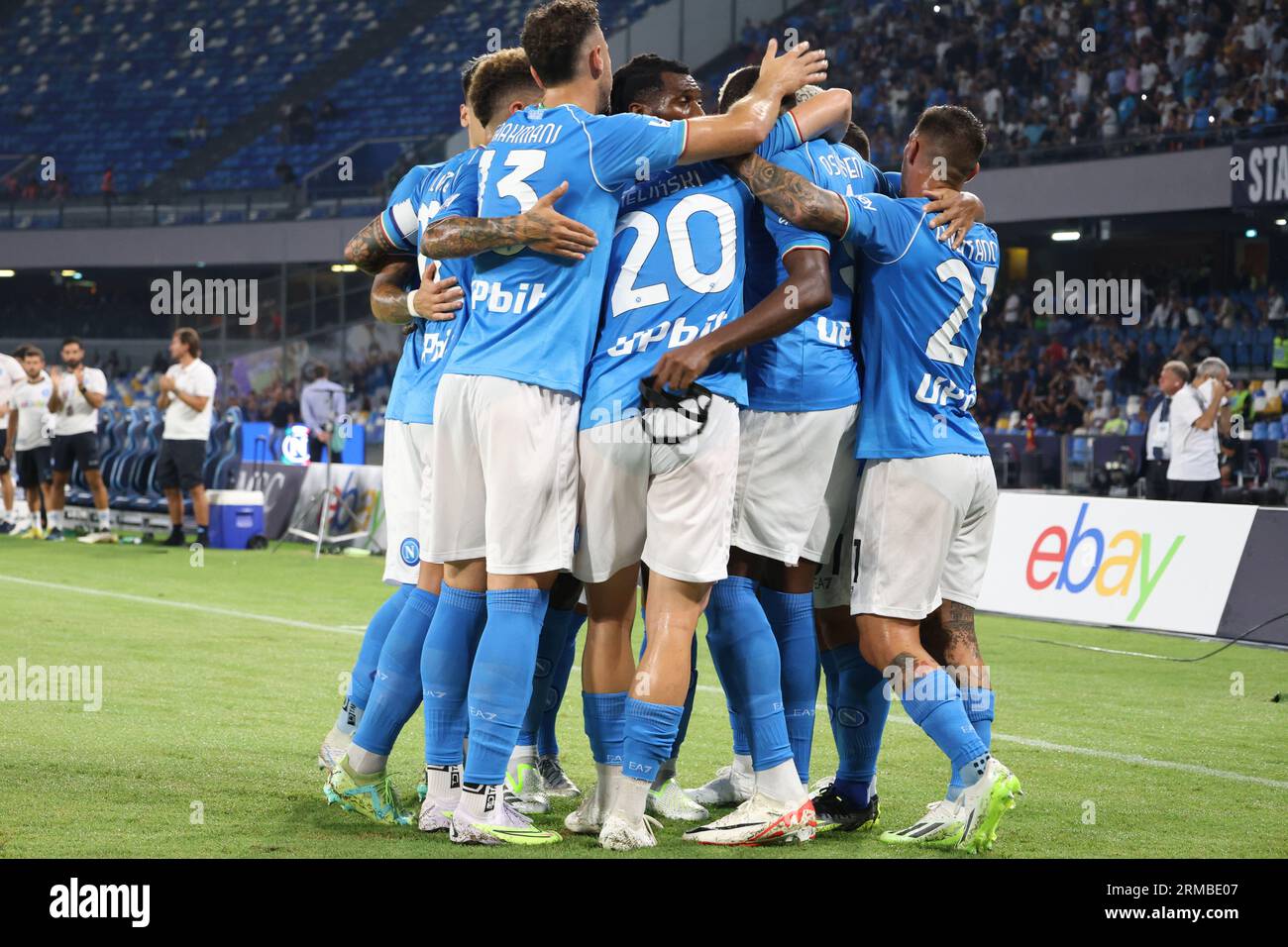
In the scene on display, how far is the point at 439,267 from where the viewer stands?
500cm

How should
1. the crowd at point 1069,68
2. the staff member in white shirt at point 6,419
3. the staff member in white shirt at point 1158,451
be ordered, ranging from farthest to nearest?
the crowd at point 1069,68, the staff member in white shirt at point 6,419, the staff member in white shirt at point 1158,451

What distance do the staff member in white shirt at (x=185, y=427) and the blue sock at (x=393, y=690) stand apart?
1101 cm

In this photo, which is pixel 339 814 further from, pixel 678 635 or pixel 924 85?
pixel 924 85

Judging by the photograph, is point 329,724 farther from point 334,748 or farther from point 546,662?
point 546,662

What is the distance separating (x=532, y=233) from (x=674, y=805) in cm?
196

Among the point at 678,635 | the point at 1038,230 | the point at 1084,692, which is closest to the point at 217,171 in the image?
the point at 1038,230

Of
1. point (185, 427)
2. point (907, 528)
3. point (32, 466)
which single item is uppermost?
point (185, 427)

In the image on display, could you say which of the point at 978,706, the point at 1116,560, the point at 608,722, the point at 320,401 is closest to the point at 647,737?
the point at 608,722

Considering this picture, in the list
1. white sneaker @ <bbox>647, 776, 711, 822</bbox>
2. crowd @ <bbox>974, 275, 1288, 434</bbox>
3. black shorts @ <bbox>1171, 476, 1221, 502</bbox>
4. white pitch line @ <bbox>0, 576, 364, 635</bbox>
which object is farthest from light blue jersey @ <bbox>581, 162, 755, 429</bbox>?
crowd @ <bbox>974, 275, 1288, 434</bbox>

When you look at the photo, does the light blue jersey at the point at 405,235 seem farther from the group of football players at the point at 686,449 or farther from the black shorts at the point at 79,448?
the black shorts at the point at 79,448

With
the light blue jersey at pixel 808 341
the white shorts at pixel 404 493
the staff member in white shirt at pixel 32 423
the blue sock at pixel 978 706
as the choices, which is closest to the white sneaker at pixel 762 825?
the blue sock at pixel 978 706

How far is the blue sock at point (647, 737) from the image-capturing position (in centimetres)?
432

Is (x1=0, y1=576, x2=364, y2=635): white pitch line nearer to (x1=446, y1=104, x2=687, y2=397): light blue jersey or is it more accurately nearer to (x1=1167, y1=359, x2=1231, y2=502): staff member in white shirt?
(x1=446, y1=104, x2=687, y2=397): light blue jersey

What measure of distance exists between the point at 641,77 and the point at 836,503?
1521 mm
